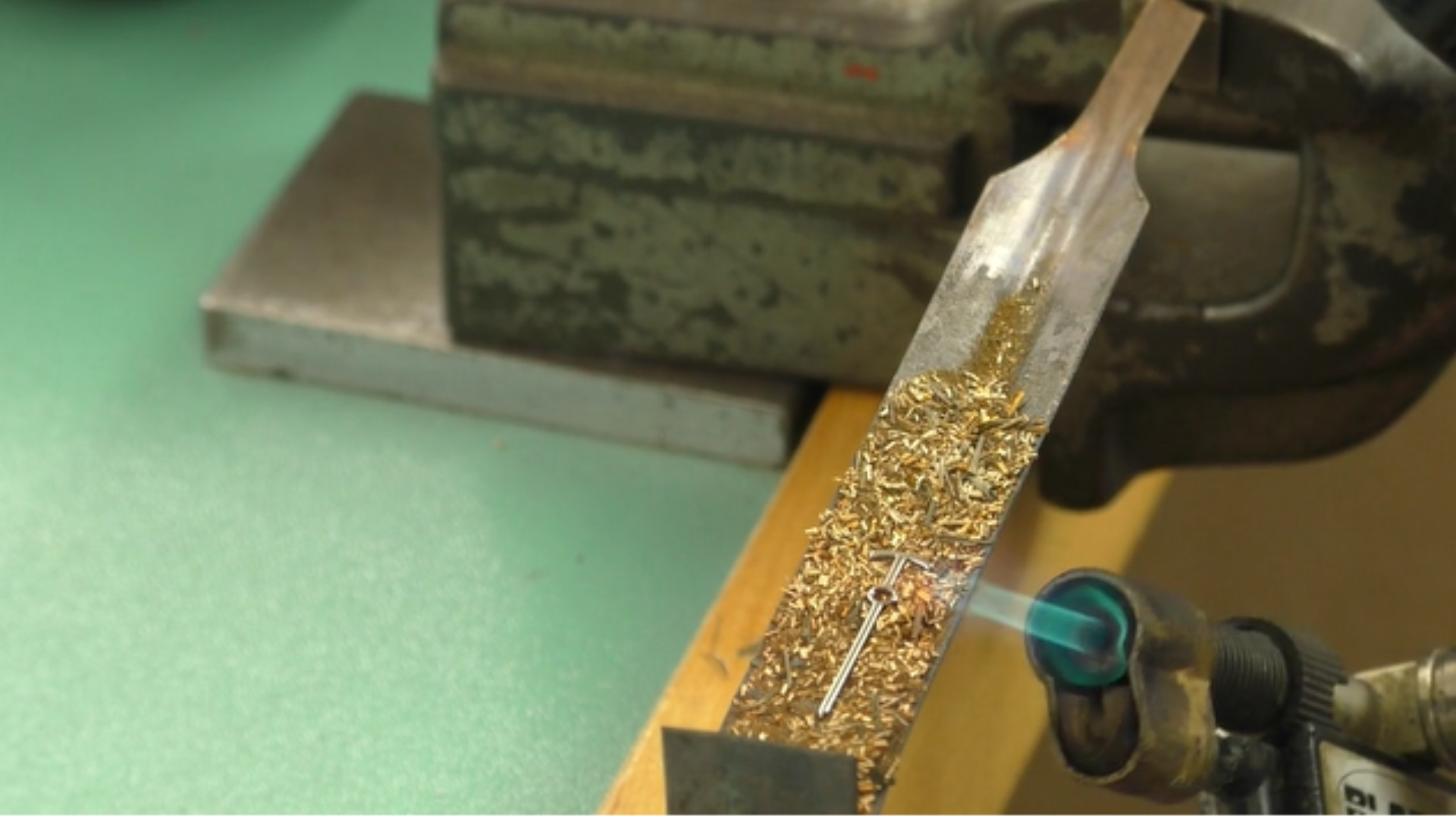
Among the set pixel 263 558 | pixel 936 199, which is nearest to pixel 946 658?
pixel 936 199

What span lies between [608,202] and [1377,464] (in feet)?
2.42

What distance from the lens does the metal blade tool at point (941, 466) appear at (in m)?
0.60

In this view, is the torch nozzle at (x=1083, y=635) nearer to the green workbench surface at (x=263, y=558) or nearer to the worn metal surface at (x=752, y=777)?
the worn metal surface at (x=752, y=777)

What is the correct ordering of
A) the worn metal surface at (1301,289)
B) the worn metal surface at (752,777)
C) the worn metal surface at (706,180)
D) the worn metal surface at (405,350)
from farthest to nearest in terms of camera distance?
1. the worn metal surface at (405,350)
2. the worn metal surface at (706,180)
3. the worn metal surface at (1301,289)
4. the worn metal surface at (752,777)

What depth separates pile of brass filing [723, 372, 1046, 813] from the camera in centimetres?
68

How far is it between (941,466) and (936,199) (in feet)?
1.28

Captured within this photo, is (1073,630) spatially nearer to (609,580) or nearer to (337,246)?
(609,580)

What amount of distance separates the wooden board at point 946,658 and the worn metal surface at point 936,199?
0.05 metres

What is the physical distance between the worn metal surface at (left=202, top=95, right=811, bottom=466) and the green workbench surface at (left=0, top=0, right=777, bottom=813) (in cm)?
2

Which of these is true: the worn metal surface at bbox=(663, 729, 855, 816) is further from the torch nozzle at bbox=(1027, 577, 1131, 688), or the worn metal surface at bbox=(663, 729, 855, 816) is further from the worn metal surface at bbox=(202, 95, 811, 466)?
the worn metal surface at bbox=(202, 95, 811, 466)

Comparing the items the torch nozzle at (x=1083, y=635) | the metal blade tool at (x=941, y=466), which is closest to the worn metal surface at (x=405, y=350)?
the metal blade tool at (x=941, y=466)

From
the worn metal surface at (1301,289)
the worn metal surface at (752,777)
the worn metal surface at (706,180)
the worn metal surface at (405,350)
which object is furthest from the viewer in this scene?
the worn metal surface at (405,350)

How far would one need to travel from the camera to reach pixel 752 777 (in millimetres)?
593

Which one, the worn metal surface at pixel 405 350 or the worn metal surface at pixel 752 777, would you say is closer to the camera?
the worn metal surface at pixel 752 777
